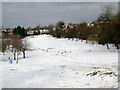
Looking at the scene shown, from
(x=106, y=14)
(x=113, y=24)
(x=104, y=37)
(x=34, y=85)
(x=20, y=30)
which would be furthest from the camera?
(x=20, y=30)

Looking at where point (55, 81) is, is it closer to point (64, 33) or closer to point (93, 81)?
point (93, 81)

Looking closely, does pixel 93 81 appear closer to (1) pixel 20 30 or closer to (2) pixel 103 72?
(2) pixel 103 72

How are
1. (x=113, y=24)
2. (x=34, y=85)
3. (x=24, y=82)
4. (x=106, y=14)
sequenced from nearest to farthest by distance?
(x=34, y=85) < (x=24, y=82) < (x=113, y=24) < (x=106, y=14)

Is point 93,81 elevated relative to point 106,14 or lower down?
lower down

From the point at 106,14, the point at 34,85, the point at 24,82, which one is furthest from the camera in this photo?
the point at 106,14

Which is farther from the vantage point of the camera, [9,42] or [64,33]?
[64,33]

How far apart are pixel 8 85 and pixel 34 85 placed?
230cm

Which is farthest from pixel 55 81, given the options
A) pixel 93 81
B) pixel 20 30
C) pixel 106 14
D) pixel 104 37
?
pixel 20 30

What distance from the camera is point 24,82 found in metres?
26.5

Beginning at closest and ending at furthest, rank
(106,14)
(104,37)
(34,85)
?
(34,85)
(104,37)
(106,14)

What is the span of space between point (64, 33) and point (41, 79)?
146 metres

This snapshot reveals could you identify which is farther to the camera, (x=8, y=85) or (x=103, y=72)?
(x=103, y=72)

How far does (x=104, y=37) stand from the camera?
71.1 metres

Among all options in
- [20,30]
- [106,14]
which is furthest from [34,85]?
[20,30]
